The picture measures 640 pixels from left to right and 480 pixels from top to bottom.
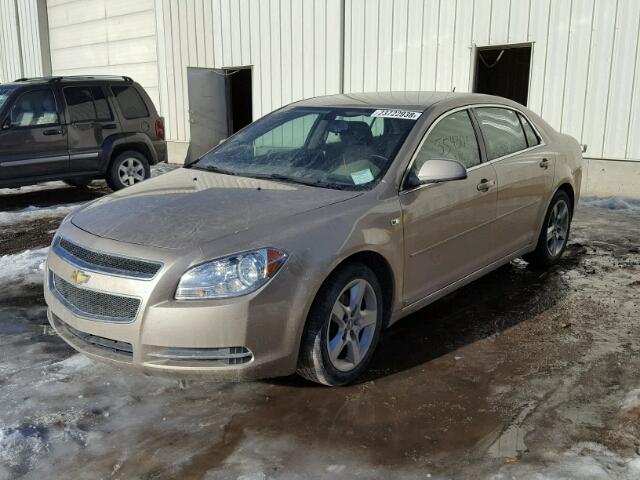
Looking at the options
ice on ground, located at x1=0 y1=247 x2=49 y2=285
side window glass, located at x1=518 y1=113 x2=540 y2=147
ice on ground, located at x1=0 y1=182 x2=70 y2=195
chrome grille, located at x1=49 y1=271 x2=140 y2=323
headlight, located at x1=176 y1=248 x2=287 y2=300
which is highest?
side window glass, located at x1=518 y1=113 x2=540 y2=147

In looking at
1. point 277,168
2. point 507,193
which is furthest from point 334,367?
point 507,193

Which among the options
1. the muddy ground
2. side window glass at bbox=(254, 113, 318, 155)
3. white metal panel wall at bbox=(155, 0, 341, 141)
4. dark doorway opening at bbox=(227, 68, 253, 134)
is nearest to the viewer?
the muddy ground

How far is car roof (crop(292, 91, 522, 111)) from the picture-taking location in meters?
4.48

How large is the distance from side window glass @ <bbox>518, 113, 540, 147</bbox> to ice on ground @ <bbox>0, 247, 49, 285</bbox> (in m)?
4.45

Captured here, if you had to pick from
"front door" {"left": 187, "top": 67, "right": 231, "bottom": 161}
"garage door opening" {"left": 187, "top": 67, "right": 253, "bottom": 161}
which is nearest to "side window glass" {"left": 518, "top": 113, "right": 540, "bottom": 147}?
"garage door opening" {"left": 187, "top": 67, "right": 253, "bottom": 161}

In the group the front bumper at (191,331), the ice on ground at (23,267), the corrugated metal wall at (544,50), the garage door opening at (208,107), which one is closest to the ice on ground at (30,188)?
the garage door opening at (208,107)

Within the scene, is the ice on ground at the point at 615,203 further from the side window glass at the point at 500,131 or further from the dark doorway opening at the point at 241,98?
the dark doorway opening at the point at 241,98

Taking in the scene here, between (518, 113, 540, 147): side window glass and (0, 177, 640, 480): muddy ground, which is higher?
(518, 113, 540, 147): side window glass

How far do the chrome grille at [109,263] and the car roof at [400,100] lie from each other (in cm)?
215

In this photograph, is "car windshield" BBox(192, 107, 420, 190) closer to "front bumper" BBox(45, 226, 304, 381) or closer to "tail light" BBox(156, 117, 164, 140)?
"front bumper" BBox(45, 226, 304, 381)

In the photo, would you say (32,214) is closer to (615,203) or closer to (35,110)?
(35,110)

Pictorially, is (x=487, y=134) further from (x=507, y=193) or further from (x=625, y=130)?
(x=625, y=130)

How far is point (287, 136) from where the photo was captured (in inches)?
181

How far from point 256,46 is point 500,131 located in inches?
343
